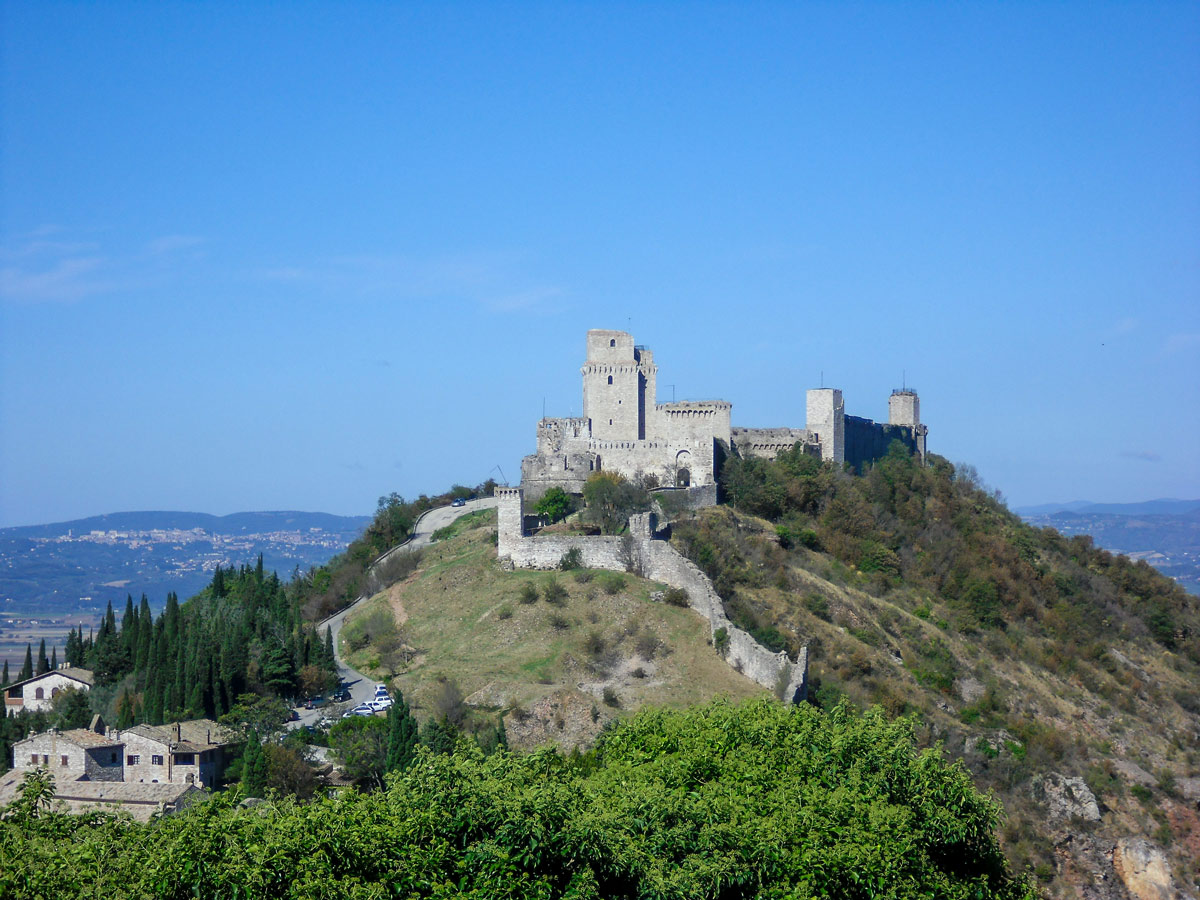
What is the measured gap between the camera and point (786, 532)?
182 ft

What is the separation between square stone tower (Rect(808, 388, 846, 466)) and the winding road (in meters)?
16.0

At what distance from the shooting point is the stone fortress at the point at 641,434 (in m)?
58.3

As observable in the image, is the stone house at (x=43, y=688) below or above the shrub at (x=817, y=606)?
below

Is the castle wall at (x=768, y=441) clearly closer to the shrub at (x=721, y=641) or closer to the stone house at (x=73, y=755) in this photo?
the shrub at (x=721, y=641)

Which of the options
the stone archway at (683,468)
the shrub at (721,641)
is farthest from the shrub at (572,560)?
the stone archway at (683,468)

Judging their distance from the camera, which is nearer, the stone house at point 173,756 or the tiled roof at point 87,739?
the stone house at point 173,756

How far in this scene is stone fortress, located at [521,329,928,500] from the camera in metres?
58.3

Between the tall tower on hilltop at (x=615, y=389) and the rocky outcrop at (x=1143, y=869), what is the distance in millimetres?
26330

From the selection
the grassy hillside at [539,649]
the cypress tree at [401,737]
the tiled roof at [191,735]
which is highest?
the grassy hillside at [539,649]

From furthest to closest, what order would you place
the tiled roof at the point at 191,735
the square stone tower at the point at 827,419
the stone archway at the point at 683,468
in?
the square stone tower at the point at 827,419
the stone archway at the point at 683,468
the tiled roof at the point at 191,735

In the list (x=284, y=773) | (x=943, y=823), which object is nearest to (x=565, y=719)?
(x=284, y=773)

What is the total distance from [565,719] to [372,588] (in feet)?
65.8

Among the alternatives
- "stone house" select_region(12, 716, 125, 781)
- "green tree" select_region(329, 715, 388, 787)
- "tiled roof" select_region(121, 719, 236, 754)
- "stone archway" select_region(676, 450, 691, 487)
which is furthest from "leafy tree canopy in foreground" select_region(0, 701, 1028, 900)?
"stone archway" select_region(676, 450, 691, 487)

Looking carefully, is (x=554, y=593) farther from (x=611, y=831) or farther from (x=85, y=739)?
(x=611, y=831)
